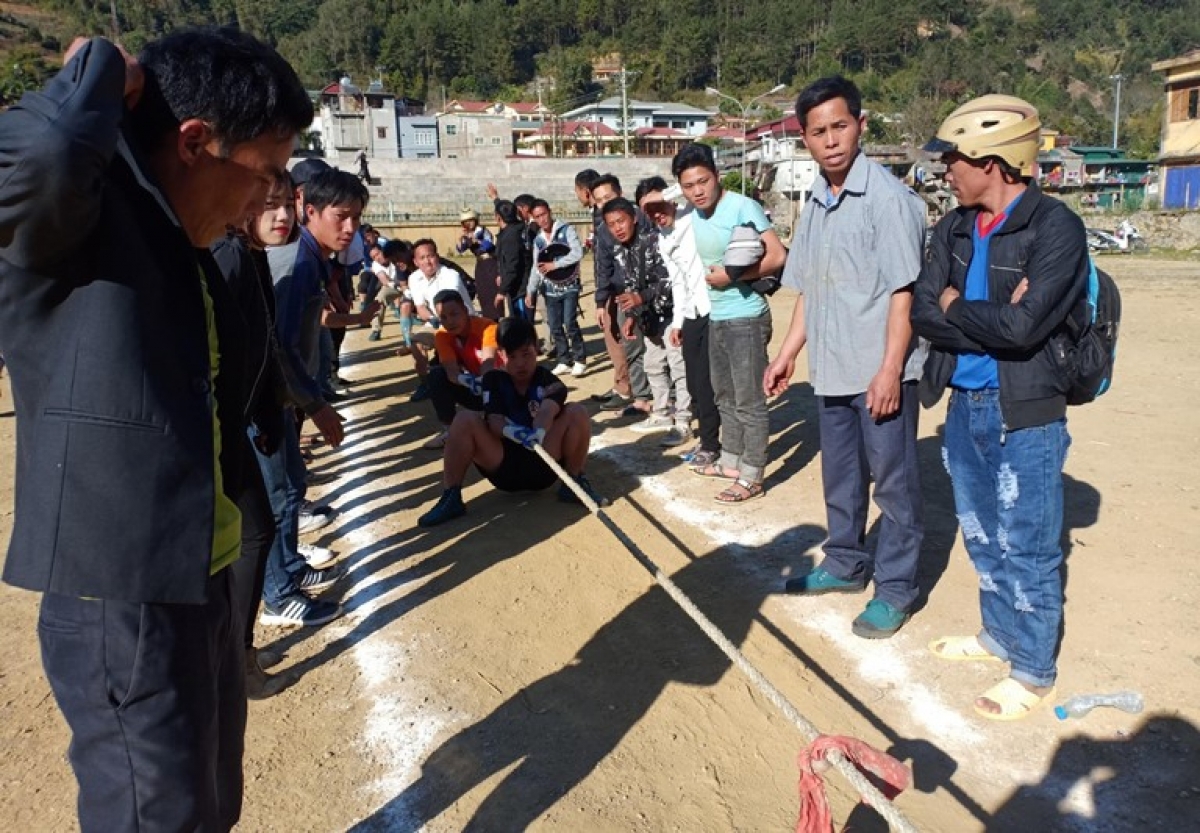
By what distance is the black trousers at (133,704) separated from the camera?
4.83 feet

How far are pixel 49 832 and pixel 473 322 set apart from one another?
186 inches

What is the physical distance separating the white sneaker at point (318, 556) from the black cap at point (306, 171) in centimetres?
210

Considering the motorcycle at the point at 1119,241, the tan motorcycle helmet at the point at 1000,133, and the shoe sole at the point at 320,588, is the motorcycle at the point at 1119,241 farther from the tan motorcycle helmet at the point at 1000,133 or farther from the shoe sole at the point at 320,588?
the shoe sole at the point at 320,588

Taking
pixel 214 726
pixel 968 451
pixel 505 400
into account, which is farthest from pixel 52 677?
pixel 505 400

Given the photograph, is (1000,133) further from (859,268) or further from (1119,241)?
(1119,241)

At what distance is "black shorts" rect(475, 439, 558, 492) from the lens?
5434mm

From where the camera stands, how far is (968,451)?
3215 millimetres

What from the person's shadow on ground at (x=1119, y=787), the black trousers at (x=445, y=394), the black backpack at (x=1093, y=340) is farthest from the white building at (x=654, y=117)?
the person's shadow on ground at (x=1119, y=787)

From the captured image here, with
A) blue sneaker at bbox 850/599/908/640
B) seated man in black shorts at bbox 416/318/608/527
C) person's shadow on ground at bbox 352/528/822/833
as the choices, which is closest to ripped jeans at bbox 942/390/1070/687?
blue sneaker at bbox 850/599/908/640

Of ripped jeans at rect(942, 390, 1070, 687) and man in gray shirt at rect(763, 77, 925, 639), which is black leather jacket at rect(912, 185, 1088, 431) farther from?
man in gray shirt at rect(763, 77, 925, 639)

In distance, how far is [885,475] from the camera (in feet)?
11.9

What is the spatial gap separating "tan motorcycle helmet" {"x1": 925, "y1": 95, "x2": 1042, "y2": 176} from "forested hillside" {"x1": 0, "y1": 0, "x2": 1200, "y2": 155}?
111108 mm

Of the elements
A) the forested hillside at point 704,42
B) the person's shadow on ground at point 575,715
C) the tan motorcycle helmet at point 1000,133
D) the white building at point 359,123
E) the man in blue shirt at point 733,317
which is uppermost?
the forested hillside at point 704,42

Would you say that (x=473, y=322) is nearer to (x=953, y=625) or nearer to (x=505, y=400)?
(x=505, y=400)
